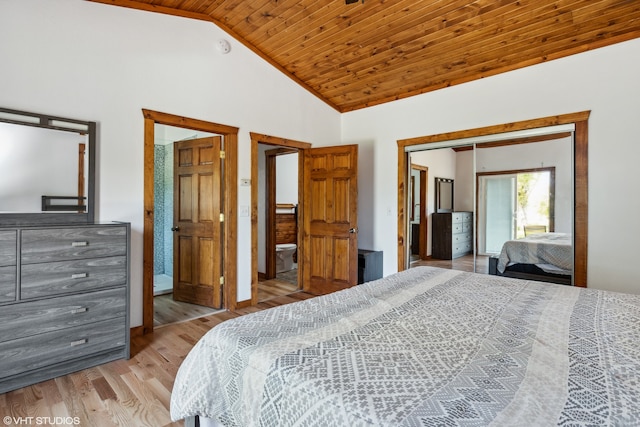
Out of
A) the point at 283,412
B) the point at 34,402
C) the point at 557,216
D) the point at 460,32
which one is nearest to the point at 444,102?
the point at 460,32

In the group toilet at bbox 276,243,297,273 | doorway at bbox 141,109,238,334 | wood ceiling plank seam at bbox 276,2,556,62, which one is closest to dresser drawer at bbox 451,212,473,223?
wood ceiling plank seam at bbox 276,2,556,62

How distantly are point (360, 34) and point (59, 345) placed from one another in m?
3.73

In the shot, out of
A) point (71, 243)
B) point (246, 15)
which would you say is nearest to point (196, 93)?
point (246, 15)

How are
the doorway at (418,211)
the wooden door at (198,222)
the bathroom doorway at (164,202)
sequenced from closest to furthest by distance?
the wooden door at (198,222)
the doorway at (418,211)
the bathroom doorway at (164,202)

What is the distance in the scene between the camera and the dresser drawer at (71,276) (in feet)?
7.20

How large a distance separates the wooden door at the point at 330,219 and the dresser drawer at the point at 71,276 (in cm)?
251

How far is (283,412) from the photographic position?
3.18 ft

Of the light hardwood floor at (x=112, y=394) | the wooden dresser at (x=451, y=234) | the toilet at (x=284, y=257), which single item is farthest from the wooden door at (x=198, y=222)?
the wooden dresser at (x=451, y=234)

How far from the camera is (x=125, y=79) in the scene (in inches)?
119

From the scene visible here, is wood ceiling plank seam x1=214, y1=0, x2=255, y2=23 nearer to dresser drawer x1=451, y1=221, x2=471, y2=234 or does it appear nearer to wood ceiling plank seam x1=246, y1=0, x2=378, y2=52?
wood ceiling plank seam x1=246, y1=0, x2=378, y2=52

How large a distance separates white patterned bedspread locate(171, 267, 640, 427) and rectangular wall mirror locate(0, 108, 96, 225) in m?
2.04

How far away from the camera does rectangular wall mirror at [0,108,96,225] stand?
242 cm

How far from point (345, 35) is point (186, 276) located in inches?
132

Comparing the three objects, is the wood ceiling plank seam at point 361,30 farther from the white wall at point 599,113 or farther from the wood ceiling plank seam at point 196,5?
the white wall at point 599,113
